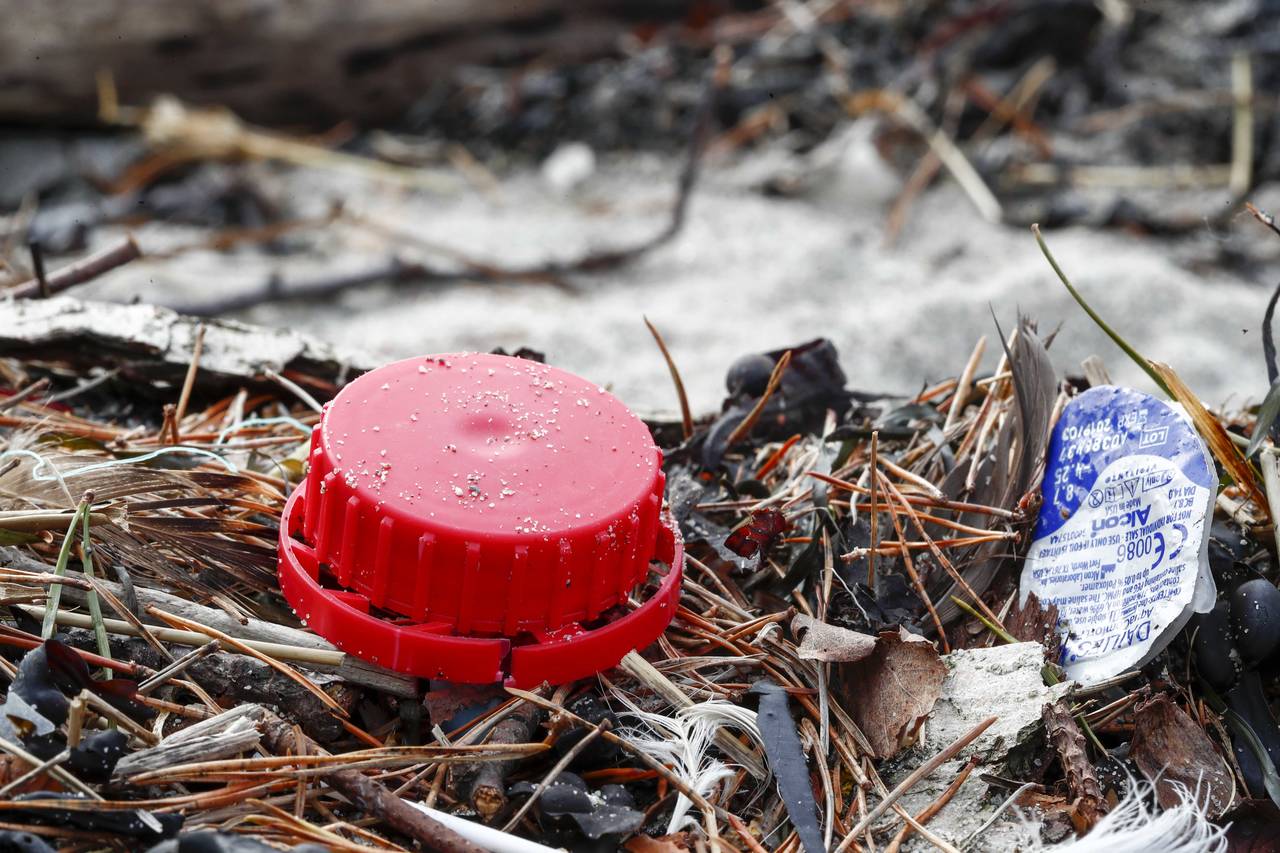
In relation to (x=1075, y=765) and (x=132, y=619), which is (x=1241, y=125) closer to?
(x=1075, y=765)

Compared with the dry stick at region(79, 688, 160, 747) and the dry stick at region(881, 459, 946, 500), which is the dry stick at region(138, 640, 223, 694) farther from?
the dry stick at region(881, 459, 946, 500)

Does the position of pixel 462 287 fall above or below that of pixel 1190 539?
below

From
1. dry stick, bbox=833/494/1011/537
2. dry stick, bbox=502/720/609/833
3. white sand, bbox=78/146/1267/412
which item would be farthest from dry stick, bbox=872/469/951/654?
white sand, bbox=78/146/1267/412

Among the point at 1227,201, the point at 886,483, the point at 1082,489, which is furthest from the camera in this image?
the point at 1227,201

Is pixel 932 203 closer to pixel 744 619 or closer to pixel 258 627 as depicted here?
pixel 744 619

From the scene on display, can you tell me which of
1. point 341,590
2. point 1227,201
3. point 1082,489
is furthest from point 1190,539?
point 1227,201

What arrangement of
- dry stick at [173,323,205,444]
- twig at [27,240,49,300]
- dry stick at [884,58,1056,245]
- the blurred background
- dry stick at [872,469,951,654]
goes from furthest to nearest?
dry stick at [884,58,1056,245] < the blurred background < twig at [27,240,49,300] < dry stick at [173,323,205,444] < dry stick at [872,469,951,654]

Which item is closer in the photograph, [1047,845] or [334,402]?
[1047,845]
